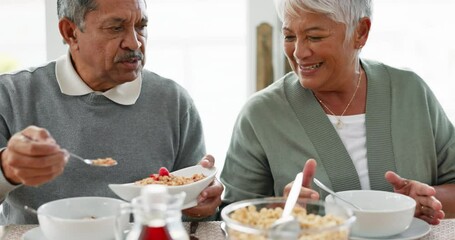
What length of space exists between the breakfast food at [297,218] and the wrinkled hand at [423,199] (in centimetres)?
48

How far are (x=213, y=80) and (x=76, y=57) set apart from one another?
1.43 m

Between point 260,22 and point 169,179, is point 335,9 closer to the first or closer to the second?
point 169,179

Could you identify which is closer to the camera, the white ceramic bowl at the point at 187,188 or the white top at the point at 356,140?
the white ceramic bowl at the point at 187,188

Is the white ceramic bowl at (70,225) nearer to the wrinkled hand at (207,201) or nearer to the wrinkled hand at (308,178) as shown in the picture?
the wrinkled hand at (207,201)

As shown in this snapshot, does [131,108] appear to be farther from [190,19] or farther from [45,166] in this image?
[190,19]

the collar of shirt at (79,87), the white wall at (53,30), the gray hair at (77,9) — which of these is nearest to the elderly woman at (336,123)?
the collar of shirt at (79,87)

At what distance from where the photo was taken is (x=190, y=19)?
3.43 meters

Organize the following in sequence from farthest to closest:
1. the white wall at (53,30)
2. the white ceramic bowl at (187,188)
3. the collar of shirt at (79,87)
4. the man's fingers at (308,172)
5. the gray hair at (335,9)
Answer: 1. the white wall at (53,30)
2. the collar of shirt at (79,87)
3. the gray hair at (335,9)
4. the man's fingers at (308,172)
5. the white ceramic bowl at (187,188)

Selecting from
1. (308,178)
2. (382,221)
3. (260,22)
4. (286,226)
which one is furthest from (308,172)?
(260,22)

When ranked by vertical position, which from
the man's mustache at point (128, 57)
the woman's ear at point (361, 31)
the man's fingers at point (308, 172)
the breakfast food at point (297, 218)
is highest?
the woman's ear at point (361, 31)

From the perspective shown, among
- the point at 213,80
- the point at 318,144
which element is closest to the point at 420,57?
the point at 213,80

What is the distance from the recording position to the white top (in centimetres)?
205

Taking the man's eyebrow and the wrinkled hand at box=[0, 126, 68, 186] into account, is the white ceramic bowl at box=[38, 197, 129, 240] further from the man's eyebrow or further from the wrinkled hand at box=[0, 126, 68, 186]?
the man's eyebrow

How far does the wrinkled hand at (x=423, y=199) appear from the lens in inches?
67.8
